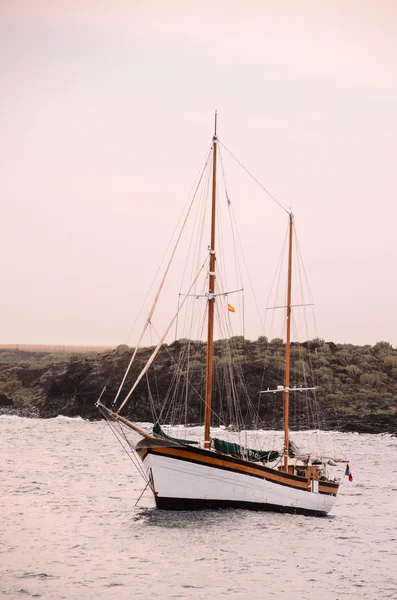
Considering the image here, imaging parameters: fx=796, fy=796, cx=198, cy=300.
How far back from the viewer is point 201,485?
113 ft

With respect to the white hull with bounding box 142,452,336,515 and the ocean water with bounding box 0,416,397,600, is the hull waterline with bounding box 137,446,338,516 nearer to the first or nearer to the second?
the white hull with bounding box 142,452,336,515

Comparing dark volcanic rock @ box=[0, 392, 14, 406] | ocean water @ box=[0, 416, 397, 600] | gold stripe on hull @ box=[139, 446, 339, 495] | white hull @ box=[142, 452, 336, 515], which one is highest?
dark volcanic rock @ box=[0, 392, 14, 406]

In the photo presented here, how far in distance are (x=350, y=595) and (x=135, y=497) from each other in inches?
767

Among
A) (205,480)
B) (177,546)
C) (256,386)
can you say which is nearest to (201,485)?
(205,480)

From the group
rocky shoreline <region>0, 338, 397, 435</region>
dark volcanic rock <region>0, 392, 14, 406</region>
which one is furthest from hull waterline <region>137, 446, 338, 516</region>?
dark volcanic rock <region>0, 392, 14, 406</region>

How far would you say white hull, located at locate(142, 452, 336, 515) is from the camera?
34.3m

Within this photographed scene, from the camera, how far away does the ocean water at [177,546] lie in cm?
2331

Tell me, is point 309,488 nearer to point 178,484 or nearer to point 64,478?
point 178,484

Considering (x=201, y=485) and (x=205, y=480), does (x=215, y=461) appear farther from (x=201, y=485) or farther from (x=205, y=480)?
(x=201, y=485)

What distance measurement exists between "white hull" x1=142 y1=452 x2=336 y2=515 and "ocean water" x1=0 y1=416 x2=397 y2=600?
2.23 ft

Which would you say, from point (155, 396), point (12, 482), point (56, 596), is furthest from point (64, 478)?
point (155, 396)

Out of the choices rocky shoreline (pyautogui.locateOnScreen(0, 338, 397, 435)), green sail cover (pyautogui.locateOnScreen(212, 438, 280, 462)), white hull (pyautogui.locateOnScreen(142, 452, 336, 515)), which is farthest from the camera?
rocky shoreline (pyautogui.locateOnScreen(0, 338, 397, 435))

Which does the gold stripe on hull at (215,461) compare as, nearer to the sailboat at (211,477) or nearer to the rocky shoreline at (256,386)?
the sailboat at (211,477)

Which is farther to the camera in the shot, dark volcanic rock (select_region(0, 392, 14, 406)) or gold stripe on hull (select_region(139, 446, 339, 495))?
dark volcanic rock (select_region(0, 392, 14, 406))
